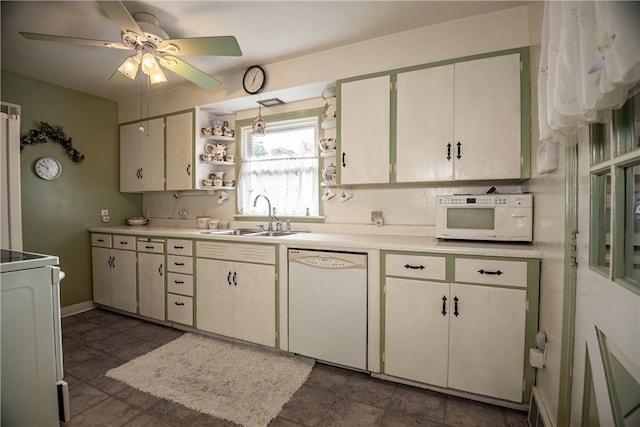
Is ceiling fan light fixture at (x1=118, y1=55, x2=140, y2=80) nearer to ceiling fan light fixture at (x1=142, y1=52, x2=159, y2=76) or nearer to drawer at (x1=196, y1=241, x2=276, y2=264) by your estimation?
ceiling fan light fixture at (x1=142, y1=52, x2=159, y2=76)

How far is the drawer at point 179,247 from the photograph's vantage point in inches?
107

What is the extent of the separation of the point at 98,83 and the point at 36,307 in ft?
9.37

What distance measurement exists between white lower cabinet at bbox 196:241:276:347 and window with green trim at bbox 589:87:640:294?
1.92 m

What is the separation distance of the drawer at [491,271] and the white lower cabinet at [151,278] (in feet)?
8.66

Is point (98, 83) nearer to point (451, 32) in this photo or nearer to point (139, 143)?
point (139, 143)

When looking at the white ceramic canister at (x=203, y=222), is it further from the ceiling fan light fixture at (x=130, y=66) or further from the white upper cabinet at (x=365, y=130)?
the white upper cabinet at (x=365, y=130)

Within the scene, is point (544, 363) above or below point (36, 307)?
below

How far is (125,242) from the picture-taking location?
310 centimetres

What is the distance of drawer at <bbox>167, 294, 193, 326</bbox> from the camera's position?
2705 mm

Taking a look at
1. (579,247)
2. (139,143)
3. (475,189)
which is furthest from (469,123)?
(139,143)

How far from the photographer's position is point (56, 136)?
314 cm

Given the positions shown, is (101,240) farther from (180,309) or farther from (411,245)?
(411,245)

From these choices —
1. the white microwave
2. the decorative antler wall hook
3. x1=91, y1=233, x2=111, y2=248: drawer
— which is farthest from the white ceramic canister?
the white microwave

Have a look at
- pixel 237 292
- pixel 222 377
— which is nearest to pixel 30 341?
pixel 222 377
